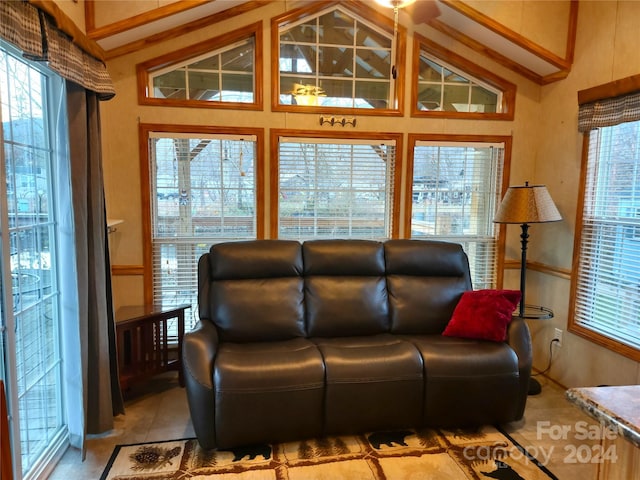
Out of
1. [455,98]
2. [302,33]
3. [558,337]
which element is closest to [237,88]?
[302,33]

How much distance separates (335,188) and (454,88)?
134 cm

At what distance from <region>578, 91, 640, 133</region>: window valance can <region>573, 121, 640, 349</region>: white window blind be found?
0.08 meters

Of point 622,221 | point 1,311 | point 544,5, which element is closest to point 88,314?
point 1,311

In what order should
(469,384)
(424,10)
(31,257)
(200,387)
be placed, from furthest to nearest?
(424,10) → (469,384) → (200,387) → (31,257)

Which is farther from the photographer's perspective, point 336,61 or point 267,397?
point 336,61

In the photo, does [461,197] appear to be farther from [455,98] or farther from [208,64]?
[208,64]

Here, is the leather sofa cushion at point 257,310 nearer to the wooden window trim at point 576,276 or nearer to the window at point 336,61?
the window at point 336,61

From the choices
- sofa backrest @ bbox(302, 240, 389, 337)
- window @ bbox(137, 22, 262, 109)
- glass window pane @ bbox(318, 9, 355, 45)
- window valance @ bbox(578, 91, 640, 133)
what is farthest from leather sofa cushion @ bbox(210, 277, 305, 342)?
window valance @ bbox(578, 91, 640, 133)

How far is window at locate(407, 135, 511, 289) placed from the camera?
3.56 meters

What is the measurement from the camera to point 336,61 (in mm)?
3436

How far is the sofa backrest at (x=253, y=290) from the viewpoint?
279 cm

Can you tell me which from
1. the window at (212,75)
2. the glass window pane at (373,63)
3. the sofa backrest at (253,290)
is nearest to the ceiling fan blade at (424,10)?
the glass window pane at (373,63)

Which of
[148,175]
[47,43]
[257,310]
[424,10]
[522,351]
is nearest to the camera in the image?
[47,43]

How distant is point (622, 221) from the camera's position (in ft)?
9.08
